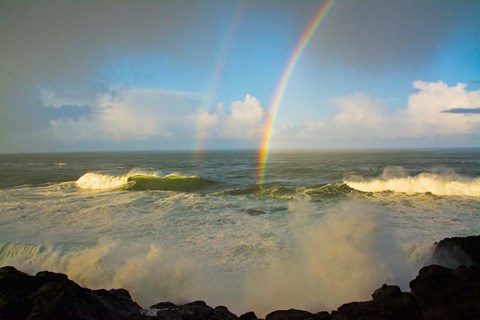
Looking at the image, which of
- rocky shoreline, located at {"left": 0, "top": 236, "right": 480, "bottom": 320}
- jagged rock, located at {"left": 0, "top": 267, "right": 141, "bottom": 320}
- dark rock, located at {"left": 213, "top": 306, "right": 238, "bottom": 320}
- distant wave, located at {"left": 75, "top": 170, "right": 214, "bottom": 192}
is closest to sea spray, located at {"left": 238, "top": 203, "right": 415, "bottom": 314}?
dark rock, located at {"left": 213, "top": 306, "right": 238, "bottom": 320}

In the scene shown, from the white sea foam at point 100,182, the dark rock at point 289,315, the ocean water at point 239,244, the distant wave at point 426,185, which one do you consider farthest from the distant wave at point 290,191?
the dark rock at point 289,315

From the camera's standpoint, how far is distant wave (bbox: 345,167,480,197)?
20.5 metres

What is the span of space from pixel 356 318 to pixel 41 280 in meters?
5.37

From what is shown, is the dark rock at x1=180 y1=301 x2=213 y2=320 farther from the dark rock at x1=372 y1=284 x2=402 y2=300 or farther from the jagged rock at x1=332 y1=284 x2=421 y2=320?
the dark rock at x1=372 y1=284 x2=402 y2=300

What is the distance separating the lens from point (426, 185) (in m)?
22.1

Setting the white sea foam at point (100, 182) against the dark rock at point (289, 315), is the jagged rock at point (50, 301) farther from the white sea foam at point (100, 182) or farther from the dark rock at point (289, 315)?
the white sea foam at point (100, 182)

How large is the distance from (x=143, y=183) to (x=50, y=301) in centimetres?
2490

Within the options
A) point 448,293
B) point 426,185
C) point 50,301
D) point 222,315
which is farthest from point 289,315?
point 426,185

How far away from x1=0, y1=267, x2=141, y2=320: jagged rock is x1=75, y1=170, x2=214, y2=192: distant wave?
19545mm

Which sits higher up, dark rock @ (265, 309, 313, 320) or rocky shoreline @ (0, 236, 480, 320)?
rocky shoreline @ (0, 236, 480, 320)

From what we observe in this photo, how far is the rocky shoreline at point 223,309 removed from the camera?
4.69m

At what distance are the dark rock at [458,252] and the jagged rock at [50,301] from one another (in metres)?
7.52

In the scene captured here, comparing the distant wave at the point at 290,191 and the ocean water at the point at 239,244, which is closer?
the ocean water at the point at 239,244

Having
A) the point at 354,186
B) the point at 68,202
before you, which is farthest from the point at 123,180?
the point at 354,186
